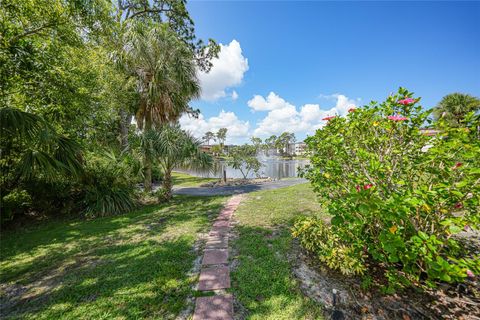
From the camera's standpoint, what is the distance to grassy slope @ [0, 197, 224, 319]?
202 cm

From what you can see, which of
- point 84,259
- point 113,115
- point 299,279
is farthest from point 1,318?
point 113,115

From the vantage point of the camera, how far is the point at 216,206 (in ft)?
Answer: 19.3

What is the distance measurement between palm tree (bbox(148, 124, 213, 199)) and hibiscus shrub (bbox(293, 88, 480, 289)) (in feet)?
15.5

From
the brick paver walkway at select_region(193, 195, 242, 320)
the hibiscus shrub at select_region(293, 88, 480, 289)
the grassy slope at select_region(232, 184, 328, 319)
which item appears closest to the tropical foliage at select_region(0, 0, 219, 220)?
the brick paver walkway at select_region(193, 195, 242, 320)

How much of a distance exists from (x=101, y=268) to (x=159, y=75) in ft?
21.1

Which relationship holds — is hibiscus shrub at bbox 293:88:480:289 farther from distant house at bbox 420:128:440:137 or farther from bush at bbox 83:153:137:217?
bush at bbox 83:153:137:217

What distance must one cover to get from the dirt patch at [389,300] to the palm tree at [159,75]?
6.07 meters

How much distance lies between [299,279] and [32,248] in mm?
5115

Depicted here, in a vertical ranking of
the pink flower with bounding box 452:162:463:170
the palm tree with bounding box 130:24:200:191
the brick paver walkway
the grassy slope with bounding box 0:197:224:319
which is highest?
the palm tree with bounding box 130:24:200:191

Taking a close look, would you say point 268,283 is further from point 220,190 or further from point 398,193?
point 220,190

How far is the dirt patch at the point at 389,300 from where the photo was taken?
1818 mm

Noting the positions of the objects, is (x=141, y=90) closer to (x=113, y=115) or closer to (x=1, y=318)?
(x=113, y=115)

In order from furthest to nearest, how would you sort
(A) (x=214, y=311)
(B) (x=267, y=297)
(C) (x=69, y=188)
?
(C) (x=69, y=188), (B) (x=267, y=297), (A) (x=214, y=311)

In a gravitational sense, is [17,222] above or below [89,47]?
below
